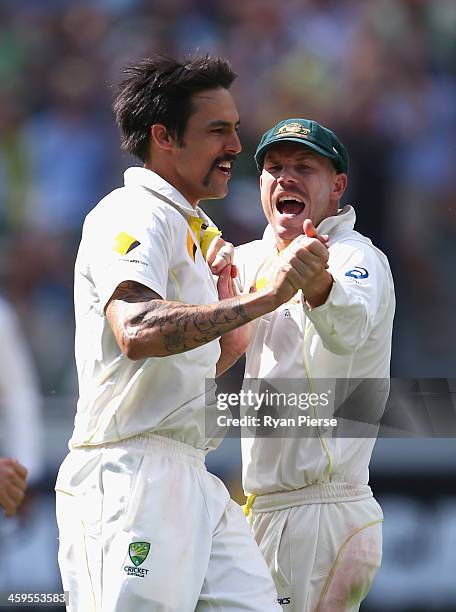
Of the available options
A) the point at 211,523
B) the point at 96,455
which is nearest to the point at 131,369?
the point at 96,455

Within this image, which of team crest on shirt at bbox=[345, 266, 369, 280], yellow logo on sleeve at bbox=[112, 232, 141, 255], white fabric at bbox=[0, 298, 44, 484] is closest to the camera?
yellow logo on sleeve at bbox=[112, 232, 141, 255]

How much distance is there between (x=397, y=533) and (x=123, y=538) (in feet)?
8.24

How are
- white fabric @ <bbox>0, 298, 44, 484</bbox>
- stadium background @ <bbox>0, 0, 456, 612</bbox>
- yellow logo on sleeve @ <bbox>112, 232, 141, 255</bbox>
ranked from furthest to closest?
stadium background @ <bbox>0, 0, 456, 612</bbox> < white fabric @ <bbox>0, 298, 44, 484</bbox> < yellow logo on sleeve @ <bbox>112, 232, 141, 255</bbox>

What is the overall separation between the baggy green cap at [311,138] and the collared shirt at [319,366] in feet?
0.60

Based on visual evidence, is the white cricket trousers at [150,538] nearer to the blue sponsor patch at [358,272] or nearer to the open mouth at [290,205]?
the blue sponsor patch at [358,272]

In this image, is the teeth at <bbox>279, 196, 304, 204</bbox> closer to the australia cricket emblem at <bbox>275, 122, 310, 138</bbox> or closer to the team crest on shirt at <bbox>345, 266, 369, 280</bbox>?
the australia cricket emblem at <bbox>275, 122, 310, 138</bbox>

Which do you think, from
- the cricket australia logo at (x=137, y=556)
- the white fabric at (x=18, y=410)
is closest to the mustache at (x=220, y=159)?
the cricket australia logo at (x=137, y=556)

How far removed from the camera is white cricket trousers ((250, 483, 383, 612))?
354 cm

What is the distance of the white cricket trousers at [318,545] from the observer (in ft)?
11.6

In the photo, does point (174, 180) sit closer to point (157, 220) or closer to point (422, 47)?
point (157, 220)

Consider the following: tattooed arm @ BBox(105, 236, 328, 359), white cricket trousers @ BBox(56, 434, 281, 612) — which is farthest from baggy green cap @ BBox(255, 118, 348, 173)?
white cricket trousers @ BBox(56, 434, 281, 612)

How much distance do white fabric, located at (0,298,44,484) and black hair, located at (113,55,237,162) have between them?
1633mm

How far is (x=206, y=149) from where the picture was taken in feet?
11.2

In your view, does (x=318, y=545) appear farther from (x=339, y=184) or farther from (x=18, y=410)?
(x=18, y=410)
